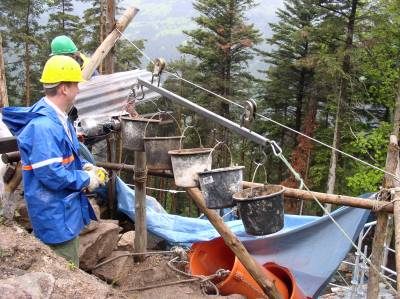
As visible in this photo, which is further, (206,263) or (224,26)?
(224,26)

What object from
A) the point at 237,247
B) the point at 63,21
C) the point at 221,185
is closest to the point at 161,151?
the point at 221,185

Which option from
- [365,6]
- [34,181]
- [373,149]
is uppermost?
[365,6]

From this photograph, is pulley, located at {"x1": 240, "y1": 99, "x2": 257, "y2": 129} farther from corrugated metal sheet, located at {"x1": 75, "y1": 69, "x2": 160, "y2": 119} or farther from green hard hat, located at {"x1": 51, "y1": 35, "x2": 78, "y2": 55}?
A: green hard hat, located at {"x1": 51, "y1": 35, "x2": 78, "y2": 55}

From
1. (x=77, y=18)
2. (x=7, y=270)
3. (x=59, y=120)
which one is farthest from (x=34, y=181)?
A: (x=77, y=18)

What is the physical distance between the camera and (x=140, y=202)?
3.93 metres

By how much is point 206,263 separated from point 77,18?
2181cm

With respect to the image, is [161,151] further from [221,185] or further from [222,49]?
[222,49]

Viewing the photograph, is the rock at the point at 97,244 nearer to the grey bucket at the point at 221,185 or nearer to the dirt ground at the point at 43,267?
the dirt ground at the point at 43,267

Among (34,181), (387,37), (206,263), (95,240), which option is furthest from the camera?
(387,37)

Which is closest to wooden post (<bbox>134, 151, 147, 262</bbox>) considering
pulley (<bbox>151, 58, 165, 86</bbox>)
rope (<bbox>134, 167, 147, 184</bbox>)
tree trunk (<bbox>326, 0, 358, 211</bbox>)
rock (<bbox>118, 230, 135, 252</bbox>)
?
rope (<bbox>134, 167, 147, 184</bbox>)

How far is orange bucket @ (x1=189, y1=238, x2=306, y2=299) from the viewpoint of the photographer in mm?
Answer: 3637

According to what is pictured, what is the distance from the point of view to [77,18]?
23.6 meters

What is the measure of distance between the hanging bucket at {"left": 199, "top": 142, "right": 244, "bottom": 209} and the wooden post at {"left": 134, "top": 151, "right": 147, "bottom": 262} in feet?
3.89

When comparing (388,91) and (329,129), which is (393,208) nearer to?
(388,91)
